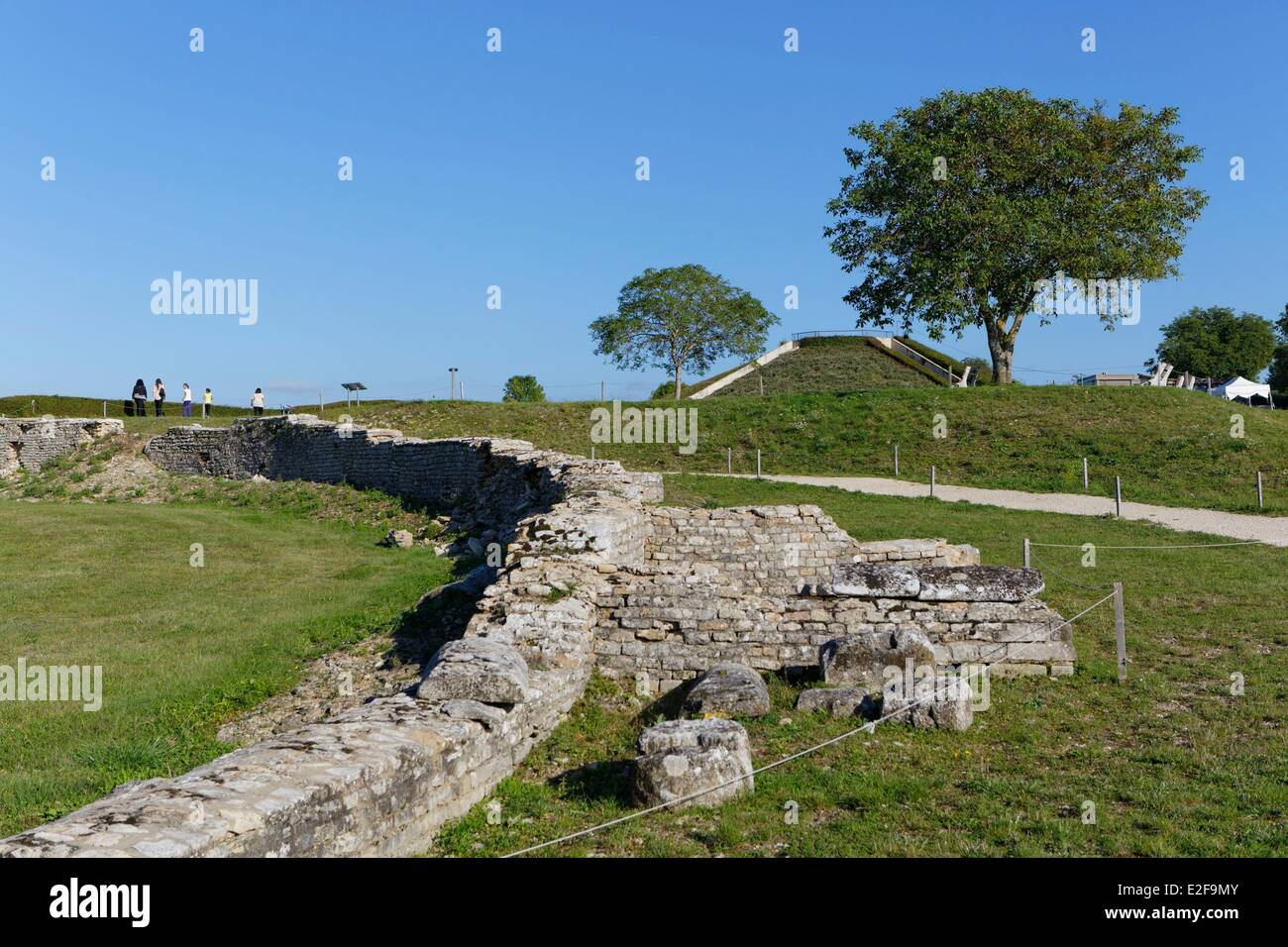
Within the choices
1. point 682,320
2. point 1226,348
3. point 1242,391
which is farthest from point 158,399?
point 1226,348

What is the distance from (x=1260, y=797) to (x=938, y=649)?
3.34 m

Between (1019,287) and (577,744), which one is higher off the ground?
(1019,287)

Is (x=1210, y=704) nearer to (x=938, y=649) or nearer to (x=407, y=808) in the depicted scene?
(x=938, y=649)

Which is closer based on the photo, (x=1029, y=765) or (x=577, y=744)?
(x=1029, y=765)

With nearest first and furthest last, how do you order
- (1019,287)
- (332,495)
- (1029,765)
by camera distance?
1. (1029,765)
2. (332,495)
3. (1019,287)

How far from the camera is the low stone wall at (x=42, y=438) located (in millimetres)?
34156

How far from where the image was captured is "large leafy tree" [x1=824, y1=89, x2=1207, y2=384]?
116 feet

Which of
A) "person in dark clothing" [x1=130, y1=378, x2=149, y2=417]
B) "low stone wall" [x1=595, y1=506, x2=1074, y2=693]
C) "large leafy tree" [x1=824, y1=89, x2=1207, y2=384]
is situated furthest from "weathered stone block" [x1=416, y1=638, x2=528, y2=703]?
"person in dark clothing" [x1=130, y1=378, x2=149, y2=417]

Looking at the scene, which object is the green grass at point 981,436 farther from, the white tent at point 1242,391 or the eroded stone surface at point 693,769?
the white tent at point 1242,391

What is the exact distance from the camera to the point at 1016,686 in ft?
29.6

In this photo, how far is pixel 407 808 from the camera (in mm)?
5730

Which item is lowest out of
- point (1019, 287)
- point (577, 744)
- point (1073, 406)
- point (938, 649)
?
point (577, 744)
